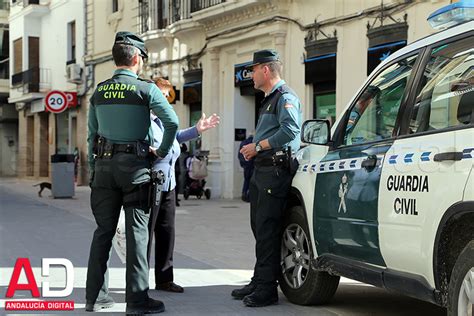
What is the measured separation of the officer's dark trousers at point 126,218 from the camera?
5.05 meters

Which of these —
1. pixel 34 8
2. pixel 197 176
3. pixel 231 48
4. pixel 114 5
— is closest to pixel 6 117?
pixel 34 8

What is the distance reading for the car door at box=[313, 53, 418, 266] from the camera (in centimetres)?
451

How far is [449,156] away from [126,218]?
246 centimetres

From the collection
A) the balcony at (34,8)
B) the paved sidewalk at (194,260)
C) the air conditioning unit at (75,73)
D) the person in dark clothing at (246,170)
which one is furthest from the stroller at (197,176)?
the balcony at (34,8)

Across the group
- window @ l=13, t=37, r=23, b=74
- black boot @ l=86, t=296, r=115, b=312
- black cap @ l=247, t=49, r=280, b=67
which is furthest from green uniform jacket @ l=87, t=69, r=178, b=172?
window @ l=13, t=37, r=23, b=74

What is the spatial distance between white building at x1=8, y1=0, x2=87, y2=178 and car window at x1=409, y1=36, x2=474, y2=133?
2433cm

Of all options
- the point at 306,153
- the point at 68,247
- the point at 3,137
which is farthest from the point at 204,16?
the point at 3,137

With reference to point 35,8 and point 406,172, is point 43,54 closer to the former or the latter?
point 35,8

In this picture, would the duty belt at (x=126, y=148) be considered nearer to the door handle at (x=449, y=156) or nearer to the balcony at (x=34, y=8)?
the door handle at (x=449, y=156)

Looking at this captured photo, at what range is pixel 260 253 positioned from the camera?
5.73 metres

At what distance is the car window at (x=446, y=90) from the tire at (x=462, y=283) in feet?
2.43

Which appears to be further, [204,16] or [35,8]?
[35,8]

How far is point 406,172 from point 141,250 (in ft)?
6.82

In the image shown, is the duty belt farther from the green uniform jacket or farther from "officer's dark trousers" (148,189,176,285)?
"officer's dark trousers" (148,189,176,285)
